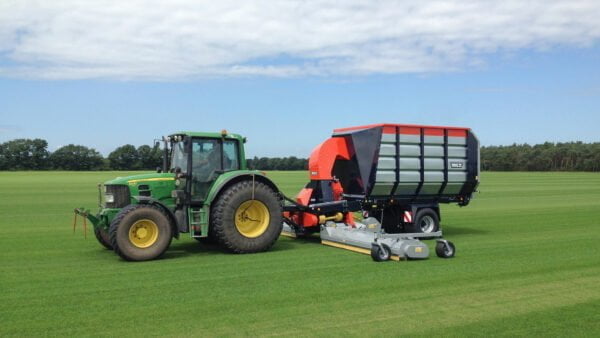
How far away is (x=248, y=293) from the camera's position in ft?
27.1

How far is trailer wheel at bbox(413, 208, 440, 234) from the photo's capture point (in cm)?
1470

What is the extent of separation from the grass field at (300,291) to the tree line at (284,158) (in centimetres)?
6534

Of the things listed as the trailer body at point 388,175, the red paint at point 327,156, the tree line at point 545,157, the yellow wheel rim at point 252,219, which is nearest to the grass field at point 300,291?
the yellow wheel rim at point 252,219

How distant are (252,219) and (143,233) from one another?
2258mm

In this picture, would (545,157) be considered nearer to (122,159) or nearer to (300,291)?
(122,159)

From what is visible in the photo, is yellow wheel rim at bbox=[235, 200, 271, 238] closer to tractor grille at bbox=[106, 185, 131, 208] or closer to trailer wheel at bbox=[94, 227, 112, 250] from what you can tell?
tractor grille at bbox=[106, 185, 131, 208]

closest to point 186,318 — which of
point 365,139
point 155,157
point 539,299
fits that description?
point 539,299

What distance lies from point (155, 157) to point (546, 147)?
10002 centimetres

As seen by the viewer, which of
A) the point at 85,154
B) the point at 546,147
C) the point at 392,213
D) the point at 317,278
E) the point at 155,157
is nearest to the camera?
the point at 317,278

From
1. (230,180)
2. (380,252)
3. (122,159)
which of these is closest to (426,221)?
(380,252)

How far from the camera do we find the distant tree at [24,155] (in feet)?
293

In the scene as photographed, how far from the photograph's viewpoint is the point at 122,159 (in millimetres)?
77438

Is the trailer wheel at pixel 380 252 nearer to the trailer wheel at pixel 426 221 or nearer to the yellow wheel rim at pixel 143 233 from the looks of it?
the trailer wheel at pixel 426 221

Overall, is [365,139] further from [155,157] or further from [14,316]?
[14,316]
